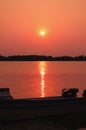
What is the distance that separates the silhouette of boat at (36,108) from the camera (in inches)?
529

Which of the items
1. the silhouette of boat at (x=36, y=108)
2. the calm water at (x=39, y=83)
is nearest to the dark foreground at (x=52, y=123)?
the silhouette of boat at (x=36, y=108)

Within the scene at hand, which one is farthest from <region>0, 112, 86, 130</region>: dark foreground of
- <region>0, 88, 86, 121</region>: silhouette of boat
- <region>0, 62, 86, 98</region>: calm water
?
<region>0, 62, 86, 98</region>: calm water

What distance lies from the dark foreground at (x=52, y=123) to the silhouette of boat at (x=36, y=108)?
149 millimetres

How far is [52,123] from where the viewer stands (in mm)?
14055

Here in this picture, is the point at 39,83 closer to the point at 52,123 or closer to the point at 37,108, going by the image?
the point at 52,123

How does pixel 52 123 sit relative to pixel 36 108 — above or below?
below

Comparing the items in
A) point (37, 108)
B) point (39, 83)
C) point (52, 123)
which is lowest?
point (39, 83)

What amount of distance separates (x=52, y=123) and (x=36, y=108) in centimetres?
87

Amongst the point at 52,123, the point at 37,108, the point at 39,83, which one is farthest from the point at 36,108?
the point at 39,83

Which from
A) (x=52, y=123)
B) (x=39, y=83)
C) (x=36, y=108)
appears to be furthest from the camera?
(x=39, y=83)

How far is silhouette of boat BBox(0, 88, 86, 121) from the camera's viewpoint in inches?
529

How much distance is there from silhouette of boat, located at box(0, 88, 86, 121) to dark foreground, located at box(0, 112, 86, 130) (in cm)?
15

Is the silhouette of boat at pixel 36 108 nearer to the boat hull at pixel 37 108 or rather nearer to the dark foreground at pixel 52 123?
the boat hull at pixel 37 108

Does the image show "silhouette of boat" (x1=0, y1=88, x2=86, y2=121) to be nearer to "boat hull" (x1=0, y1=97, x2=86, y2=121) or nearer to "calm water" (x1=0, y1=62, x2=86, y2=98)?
"boat hull" (x1=0, y1=97, x2=86, y2=121)
